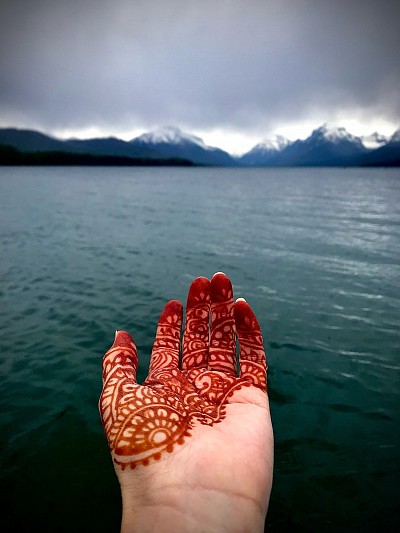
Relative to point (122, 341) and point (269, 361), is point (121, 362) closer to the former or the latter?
point (122, 341)

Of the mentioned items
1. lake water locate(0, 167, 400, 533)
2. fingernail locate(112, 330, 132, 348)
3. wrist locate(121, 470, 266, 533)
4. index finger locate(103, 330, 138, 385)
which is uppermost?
fingernail locate(112, 330, 132, 348)

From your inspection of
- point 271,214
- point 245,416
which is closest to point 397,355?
point 245,416

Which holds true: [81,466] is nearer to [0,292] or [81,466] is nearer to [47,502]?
[47,502]

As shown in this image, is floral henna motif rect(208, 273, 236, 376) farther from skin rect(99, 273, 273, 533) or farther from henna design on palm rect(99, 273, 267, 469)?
skin rect(99, 273, 273, 533)

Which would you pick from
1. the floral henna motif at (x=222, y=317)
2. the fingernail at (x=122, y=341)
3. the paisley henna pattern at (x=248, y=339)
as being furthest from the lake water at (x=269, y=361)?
the fingernail at (x=122, y=341)

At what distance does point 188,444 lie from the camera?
8.43ft

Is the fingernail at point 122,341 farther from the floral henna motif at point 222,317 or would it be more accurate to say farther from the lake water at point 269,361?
the lake water at point 269,361

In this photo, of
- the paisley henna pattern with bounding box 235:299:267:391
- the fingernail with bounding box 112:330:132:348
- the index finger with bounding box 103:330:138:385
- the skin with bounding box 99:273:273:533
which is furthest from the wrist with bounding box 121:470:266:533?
the paisley henna pattern with bounding box 235:299:267:391

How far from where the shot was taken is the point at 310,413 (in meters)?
4.67

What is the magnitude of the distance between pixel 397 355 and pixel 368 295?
11.2 feet

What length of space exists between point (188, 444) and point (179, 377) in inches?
35.9

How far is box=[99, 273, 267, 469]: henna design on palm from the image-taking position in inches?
100

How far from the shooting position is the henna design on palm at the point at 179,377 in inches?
100

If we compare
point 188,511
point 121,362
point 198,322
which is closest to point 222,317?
point 198,322
